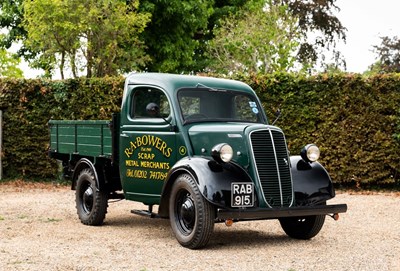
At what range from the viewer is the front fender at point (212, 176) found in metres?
7.95

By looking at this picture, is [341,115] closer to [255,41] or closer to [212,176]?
[212,176]

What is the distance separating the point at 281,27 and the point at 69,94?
1619 cm

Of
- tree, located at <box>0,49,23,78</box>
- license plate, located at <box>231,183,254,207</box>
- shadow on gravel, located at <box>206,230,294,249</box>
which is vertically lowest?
shadow on gravel, located at <box>206,230,294,249</box>

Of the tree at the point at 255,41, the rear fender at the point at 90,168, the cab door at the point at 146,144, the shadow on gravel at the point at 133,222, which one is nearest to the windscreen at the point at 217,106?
the cab door at the point at 146,144

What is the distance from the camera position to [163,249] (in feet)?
26.9

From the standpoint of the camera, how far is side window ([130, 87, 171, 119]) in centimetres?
938

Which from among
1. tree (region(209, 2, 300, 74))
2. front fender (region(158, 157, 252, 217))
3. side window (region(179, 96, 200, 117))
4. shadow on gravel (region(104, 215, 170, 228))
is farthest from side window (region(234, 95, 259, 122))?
tree (region(209, 2, 300, 74))

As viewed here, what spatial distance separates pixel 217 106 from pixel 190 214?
5.62 ft

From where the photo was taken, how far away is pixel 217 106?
9367 millimetres

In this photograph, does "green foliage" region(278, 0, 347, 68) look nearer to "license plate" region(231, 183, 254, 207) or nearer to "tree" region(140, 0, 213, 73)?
"tree" region(140, 0, 213, 73)

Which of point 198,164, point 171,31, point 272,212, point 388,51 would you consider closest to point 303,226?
point 272,212

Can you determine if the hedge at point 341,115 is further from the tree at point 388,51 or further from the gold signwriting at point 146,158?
the tree at point 388,51

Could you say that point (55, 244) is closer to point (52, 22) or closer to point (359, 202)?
point (359, 202)

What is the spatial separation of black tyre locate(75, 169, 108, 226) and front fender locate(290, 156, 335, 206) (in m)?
2.86
